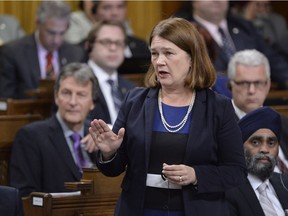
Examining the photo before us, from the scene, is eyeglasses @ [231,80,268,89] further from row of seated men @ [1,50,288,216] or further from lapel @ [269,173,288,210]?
lapel @ [269,173,288,210]

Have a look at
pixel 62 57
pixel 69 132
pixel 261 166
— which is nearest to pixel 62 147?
pixel 69 132

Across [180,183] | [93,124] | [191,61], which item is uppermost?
[191,61]

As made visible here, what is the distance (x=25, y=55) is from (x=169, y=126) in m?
3.28

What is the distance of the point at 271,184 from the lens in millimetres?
4398

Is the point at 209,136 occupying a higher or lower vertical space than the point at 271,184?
higher

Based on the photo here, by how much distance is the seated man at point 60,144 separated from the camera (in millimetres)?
4672

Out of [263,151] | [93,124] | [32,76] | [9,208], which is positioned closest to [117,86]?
[32,76]

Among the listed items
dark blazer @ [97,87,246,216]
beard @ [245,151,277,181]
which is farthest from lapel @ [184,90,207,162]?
beard @ [245,151,277,181]

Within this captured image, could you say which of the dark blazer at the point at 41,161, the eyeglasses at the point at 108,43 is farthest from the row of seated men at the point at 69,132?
the eyeglasses at the point at 108,43

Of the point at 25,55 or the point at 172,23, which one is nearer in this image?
the point at 172,23

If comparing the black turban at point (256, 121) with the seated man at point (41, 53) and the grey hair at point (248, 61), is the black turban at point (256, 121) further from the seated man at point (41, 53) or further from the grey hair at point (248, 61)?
the seated man at point (41, 53)

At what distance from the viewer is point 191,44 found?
3.41 meters

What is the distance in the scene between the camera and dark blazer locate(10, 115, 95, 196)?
15.2 feet

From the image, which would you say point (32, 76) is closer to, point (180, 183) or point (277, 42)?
point (277, 42)
